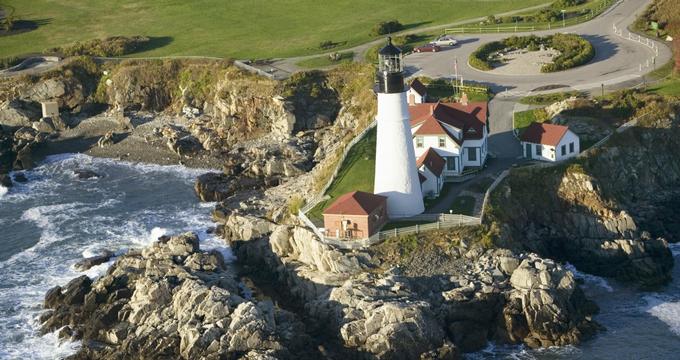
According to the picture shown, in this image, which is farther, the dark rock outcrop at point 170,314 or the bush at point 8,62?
the bush at point 8,62

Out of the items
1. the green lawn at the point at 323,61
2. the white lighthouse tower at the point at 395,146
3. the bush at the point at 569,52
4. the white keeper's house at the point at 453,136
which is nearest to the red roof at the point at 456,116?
the white keeper's house at the point at 453,136

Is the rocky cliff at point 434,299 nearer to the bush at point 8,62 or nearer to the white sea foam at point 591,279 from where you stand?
the white sea foam at point 591,279

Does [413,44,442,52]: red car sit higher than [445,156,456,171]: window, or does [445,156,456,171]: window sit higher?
[413,44,442,52]: red car

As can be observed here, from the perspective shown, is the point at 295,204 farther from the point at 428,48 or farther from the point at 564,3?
the point at 564,3

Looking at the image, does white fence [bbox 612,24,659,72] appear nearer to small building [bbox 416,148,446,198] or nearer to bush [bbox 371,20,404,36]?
bush [bbox 371,20,404,36]

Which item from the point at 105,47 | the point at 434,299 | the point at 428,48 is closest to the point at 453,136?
the point at 434,299

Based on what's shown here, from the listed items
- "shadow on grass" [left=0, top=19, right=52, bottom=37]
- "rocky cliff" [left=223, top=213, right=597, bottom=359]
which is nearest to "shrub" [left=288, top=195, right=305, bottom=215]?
"rocky cliff" [left=223, top=213, right=597, bottom=359]
